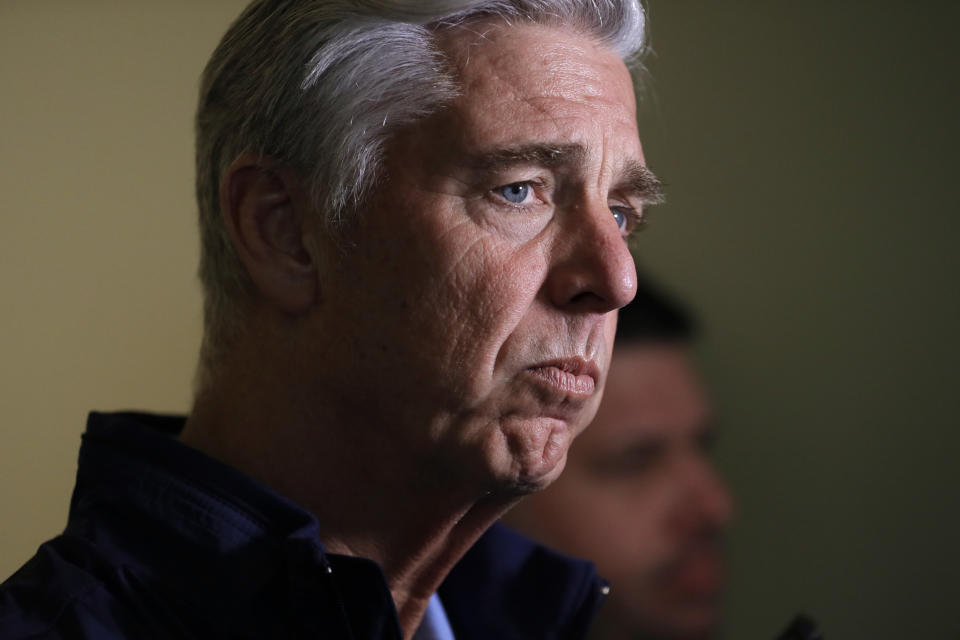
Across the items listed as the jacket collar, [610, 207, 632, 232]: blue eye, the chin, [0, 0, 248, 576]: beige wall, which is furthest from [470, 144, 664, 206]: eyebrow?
[0, 0, 248, 576]: beige wall

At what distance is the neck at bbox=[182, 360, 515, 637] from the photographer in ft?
3.78

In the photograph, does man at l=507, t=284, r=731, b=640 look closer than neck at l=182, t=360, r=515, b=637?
No

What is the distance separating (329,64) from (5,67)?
0.96m

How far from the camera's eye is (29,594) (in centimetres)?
107

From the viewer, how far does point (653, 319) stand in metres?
2.56

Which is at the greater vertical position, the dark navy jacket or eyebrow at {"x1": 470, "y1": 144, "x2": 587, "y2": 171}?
eyebrow at {"x1": 470, "y1": 144, "x2": 587, "y2": 171}

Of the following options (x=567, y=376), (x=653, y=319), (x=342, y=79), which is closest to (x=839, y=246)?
(x=653, y=319)

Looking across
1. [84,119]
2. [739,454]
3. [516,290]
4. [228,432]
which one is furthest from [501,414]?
[739,454]

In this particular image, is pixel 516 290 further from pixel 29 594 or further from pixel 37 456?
pixel 37 456

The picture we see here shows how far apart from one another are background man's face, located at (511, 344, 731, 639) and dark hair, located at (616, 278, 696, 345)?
33 mm

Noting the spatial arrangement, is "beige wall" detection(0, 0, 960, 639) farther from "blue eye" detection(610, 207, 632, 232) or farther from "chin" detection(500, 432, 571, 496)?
"chin" detection(500, 432, 571, 496)

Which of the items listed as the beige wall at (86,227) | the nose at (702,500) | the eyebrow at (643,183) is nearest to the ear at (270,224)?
the eyebrow at (643,183)

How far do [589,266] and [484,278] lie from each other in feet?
0.36

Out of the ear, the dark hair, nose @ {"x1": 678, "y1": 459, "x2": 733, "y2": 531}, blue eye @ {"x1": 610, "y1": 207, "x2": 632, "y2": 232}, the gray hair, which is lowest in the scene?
nose @ {"x1": 678, "y1": 459, "x2": 733, "y2": 531}
